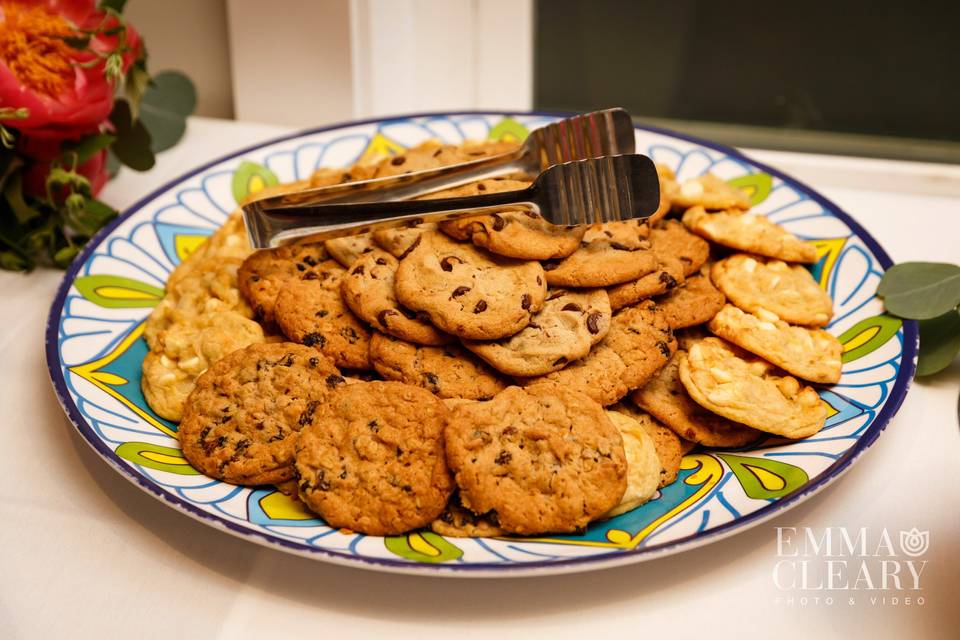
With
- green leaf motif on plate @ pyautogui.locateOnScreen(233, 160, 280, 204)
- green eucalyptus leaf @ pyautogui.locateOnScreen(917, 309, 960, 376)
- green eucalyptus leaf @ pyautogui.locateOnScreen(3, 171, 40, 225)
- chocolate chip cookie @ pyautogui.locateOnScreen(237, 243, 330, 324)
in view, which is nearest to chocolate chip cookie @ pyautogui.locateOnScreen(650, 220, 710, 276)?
green eucalyptus leaf @ pyautogui.locateOnScreen(917, 309, 960, 376)

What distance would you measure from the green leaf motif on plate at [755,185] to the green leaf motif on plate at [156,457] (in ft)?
3.03

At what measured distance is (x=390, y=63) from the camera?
1904 millimetres

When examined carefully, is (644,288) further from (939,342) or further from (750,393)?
(939,342)

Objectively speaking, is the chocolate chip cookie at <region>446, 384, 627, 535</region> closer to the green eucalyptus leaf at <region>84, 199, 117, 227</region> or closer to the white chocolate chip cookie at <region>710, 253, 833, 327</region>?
the white chocolate chip cookie at <region>710, 253, 833, 327</region>

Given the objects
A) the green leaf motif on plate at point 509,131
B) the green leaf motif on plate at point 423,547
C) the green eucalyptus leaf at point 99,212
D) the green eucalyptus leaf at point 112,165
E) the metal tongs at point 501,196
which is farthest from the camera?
the green eucalyptus leaf at point 112,165

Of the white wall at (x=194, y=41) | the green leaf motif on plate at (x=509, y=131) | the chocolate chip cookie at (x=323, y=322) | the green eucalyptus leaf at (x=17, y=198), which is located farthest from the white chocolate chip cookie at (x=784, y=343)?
the white wall at (x=194, y=41)

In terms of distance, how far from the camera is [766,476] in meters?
1.00

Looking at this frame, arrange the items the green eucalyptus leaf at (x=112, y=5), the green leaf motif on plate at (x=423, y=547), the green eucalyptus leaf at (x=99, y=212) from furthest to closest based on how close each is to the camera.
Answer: the green eucalyptus leaf at (x=99, y=212)
the green eucalyptus leaf at (x=112, y=5)
the green leaf motif on plate at (x=423, y=547)

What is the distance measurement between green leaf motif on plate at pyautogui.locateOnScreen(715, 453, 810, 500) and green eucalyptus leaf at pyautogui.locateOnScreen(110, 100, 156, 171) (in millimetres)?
1045

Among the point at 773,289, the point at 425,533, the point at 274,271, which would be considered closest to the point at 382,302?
the point at 274,271

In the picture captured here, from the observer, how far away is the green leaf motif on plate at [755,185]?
1.44 metres

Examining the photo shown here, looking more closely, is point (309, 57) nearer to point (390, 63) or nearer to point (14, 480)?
point (390, 63)

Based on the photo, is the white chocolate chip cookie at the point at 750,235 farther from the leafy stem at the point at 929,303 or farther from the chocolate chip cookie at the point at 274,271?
the chocolate chip cookie at the point at 274,271

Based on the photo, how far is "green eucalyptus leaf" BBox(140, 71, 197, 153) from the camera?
1810mm
